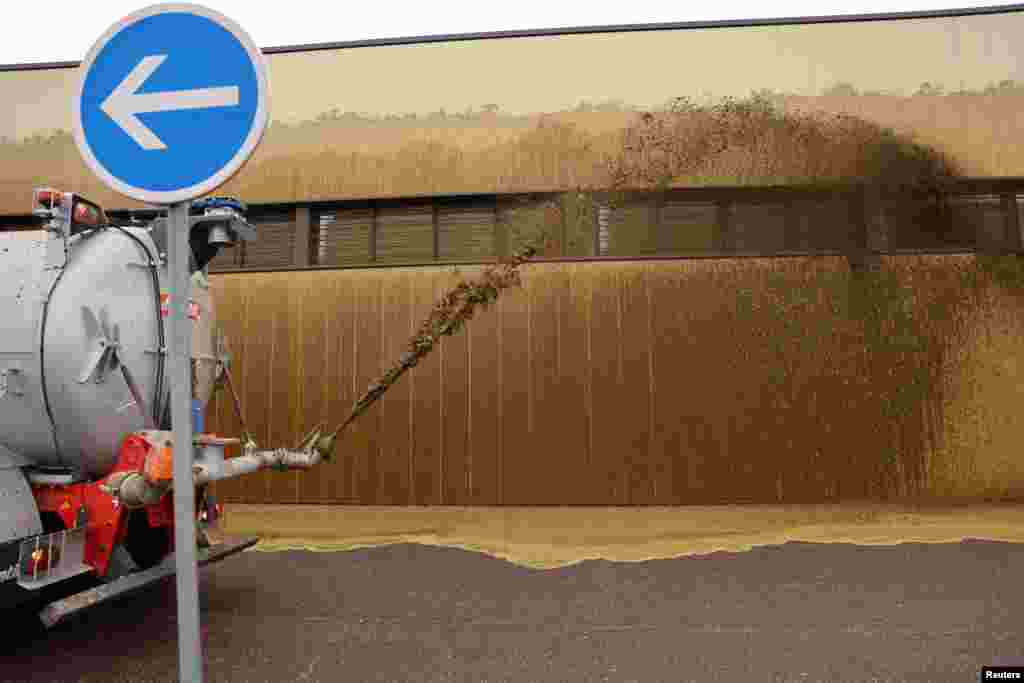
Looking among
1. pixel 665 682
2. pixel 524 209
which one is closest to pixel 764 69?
pixel 524 209

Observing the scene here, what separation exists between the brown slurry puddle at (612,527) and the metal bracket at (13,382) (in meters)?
3.42

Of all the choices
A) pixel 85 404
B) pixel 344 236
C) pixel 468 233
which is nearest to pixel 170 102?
pixel 85 404

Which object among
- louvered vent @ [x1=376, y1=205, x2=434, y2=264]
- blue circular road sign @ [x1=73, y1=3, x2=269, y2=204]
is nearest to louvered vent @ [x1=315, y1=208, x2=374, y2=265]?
louvered vent @ [x1=376, y1=205, x2=434, y2=264]

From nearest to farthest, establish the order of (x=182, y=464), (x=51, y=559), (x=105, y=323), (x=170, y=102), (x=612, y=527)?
(x=182, y=464), (x=170, y=102), (x=51, y=559), (x=105, y=323), (x=612, y=527)

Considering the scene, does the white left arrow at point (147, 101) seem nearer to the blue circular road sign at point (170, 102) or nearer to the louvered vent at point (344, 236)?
the blue circular road sign at point (170, 102)

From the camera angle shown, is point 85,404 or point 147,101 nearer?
point 147,101

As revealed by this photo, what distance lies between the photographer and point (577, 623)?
4266 millimetres

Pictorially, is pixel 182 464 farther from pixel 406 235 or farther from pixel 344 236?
pixel 344 236

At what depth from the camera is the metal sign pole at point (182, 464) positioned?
1.76 meters

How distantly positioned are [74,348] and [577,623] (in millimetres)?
3722

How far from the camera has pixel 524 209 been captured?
26.8ft

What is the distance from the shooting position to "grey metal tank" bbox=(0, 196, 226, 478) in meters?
3.79

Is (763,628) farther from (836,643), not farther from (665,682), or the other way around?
(665,682)

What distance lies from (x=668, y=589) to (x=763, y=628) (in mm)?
991
